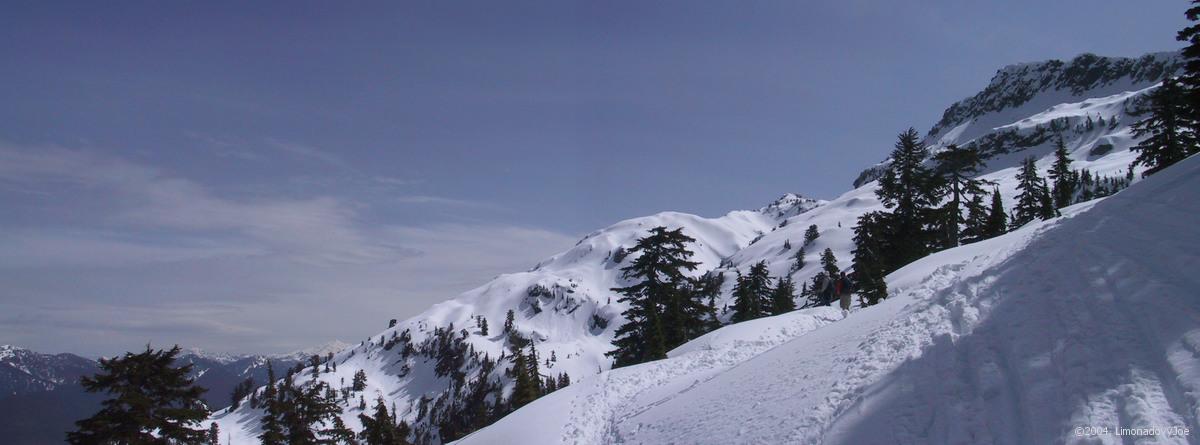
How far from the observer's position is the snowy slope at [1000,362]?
825 centimetres

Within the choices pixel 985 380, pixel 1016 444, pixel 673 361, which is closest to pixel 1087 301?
pixel 985 380

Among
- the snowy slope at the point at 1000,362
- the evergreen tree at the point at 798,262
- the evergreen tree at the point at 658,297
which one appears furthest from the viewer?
the evergreen tree at the point at 798,262

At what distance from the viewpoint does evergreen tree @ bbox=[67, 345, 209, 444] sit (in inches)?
733

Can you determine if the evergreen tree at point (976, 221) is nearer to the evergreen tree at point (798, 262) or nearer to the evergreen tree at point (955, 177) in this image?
the evergreen tree at point (955, 177)

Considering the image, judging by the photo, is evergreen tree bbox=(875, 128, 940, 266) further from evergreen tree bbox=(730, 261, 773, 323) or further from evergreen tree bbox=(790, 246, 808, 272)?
evergreen tree bbox=(790, 246, 808, 272)

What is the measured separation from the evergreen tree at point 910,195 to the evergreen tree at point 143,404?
38.3 m

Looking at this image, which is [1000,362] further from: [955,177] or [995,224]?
[995,224]

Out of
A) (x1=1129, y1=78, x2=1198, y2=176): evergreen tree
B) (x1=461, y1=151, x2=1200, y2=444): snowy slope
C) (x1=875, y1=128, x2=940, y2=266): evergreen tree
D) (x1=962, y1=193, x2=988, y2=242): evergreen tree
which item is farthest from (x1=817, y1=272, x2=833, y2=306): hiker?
(x1=1129, y1=78, x2=1198, y2=176): evergreen tree

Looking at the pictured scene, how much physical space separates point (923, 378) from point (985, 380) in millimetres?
1108

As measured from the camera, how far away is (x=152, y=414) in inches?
765

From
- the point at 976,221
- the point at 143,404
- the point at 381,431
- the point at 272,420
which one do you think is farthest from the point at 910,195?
the point at 143,404

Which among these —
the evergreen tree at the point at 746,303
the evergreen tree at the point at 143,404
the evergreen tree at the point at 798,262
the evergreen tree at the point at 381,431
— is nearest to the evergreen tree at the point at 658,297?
the evergreen tree at the point at 746,303

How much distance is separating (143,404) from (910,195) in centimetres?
4072

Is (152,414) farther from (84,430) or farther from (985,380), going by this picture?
(985,380)
